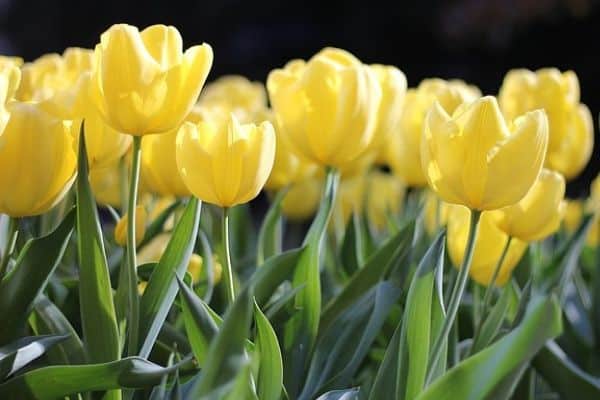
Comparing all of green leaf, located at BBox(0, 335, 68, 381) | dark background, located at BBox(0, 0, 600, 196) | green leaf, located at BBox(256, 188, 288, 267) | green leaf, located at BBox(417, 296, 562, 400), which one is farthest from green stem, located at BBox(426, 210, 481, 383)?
dark background, located at BBox(0, 0, 600, 196)

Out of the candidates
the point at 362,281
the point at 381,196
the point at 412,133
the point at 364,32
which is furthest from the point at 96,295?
the point at 364,32

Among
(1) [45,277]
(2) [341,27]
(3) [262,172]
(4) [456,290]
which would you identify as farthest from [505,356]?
(2) [341,27]

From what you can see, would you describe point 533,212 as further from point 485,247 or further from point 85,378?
point 85,378

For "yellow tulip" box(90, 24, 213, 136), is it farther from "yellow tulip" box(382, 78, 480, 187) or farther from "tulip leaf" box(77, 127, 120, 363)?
"yellow tulip" box(382, 78, 480, 187)

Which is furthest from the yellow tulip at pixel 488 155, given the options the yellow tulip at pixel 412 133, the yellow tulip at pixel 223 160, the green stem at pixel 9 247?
the yellow tulip at pixel 412 133

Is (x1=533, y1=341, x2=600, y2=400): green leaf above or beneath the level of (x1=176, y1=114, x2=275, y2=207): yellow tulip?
beneath

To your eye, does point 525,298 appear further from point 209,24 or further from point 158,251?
point 209,24

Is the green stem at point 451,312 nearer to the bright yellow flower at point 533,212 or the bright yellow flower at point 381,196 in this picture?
the bright yellow flower at point 533,212
